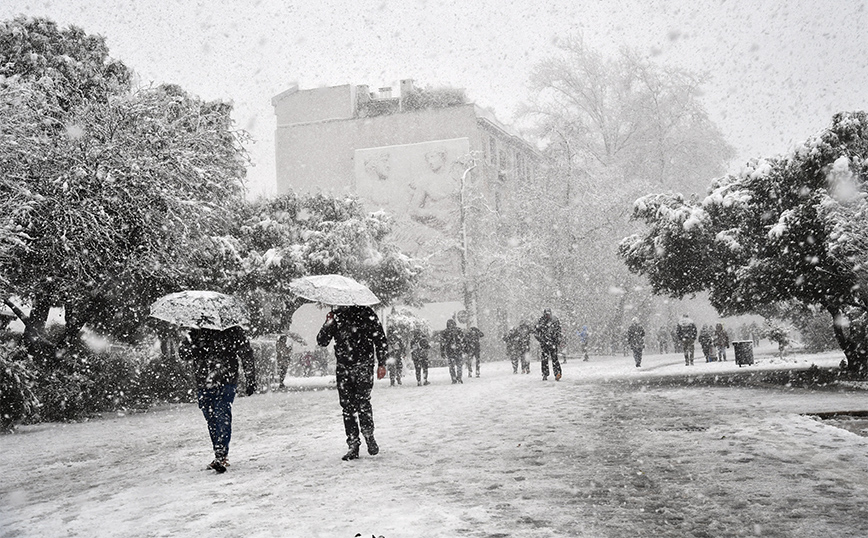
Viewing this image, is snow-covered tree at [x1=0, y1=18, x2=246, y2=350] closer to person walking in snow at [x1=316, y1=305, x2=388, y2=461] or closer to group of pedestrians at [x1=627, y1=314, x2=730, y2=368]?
person walking in snow at [x1=316, y1=305, x2=388, y2=461]

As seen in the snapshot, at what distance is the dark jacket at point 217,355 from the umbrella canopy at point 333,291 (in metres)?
0.83

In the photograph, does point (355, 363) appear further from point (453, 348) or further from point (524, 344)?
point (524, 344)

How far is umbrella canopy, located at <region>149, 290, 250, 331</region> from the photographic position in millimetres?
9062

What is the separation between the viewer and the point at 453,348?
80.7 ft

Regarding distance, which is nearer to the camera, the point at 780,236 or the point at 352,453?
the point at 352,453

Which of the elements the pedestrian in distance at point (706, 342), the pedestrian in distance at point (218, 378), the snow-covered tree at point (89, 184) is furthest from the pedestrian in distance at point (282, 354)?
the pedestrian in distance at point (218, 378)

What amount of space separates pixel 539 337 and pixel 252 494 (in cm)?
1580

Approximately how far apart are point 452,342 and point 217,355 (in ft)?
52.5

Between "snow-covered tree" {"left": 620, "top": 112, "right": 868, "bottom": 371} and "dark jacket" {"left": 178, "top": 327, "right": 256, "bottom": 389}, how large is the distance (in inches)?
434

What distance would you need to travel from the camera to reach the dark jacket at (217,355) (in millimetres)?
8953

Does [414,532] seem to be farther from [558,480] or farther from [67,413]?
[67,413]

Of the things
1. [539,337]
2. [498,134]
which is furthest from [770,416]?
[498,134]

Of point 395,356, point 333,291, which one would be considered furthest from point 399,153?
point 333,291

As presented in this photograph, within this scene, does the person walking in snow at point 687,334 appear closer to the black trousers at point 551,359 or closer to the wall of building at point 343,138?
the black trousers at point 551,359
